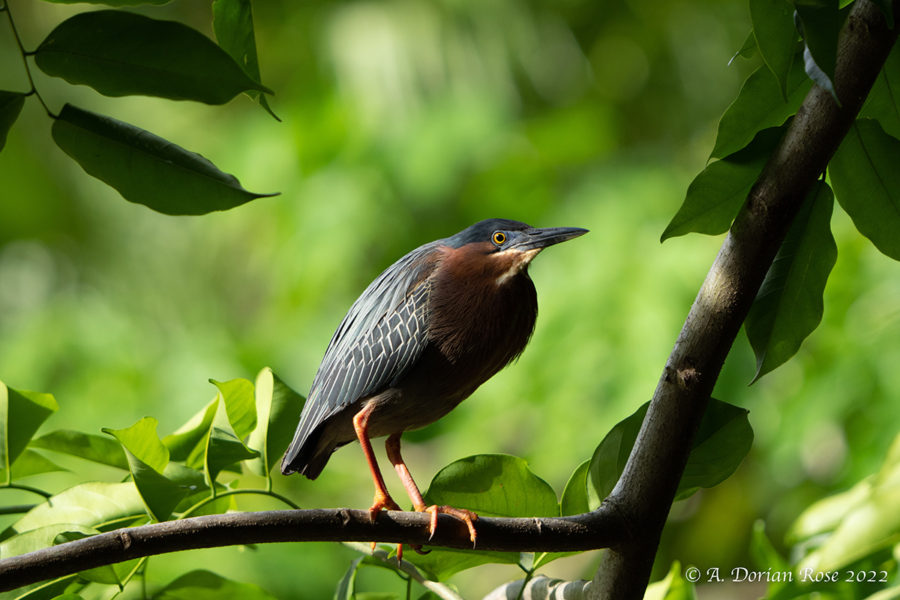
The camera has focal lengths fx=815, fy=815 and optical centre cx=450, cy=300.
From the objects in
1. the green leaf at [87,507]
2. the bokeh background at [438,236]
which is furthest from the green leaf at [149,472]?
the bokeh background at [438,236]

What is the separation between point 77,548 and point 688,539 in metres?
5.08

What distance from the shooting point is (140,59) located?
38.0 inches

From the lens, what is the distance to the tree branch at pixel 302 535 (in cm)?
89

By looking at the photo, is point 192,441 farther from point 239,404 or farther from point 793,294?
point 793,294

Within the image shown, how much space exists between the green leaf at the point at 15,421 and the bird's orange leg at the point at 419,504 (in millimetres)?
626

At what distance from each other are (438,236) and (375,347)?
16.4 feet

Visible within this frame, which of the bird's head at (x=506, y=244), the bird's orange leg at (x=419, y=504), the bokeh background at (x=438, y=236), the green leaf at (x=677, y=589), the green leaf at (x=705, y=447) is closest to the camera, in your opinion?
the bird's orange leg at (x=419, y=504)

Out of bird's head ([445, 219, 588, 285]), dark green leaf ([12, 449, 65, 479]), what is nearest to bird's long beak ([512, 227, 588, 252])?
bird's head ([445, 219, 588, 285])

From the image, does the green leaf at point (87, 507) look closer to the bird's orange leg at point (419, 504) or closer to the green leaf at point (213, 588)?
the green leaf at point (213, 588)

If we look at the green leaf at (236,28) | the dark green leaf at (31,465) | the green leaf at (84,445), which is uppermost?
the green leaf at (236,28)

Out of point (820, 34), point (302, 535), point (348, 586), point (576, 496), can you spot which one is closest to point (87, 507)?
point (348, 586)

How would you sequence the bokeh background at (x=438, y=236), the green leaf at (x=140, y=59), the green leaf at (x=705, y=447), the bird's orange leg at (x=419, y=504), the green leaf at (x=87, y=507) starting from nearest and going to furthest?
the green leaf at (x=140, y=59), the bird's orange leg at (x=419, y=504), the green leaf at (x=705, y=447), the green leaf at (x=87, y=507), the bokeh background at (x=438, y=236)

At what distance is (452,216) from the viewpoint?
263 inches

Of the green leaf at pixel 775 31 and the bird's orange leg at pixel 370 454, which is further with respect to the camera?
the bird's orange leg at pixel 370 454
